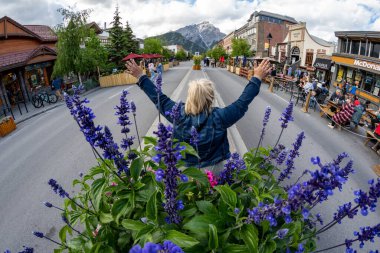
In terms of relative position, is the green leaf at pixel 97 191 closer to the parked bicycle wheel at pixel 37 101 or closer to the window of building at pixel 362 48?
the parked bicycle wheel at pixel 37 101

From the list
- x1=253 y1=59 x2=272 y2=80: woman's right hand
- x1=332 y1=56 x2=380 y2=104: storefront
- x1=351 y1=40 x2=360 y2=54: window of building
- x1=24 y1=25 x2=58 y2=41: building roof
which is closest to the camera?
x1=253 y1=59 x2=272 y2=80: woman's right hand

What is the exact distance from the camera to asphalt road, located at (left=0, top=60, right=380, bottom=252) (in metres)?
→ 5.14

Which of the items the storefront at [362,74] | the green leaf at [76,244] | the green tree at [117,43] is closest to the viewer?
the green leaf at [76,244]

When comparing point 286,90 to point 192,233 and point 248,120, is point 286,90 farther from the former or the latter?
→ point 192,233

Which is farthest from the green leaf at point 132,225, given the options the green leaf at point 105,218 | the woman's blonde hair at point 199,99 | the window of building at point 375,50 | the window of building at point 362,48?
the window of building at point 362,48

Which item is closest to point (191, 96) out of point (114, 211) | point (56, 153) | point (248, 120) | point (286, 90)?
point (114, 211)

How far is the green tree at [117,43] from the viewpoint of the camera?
115 ft

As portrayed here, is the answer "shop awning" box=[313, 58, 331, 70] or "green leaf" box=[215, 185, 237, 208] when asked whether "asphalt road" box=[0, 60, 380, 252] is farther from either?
"shop awning" box=[313, 58, 331, 70]

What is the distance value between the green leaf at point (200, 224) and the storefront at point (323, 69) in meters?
30.3

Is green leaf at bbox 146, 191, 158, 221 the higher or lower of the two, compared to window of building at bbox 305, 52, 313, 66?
lower

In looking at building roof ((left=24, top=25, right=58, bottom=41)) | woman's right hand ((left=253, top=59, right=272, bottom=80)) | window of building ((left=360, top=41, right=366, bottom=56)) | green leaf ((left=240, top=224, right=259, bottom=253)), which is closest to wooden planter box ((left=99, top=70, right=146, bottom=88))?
building roof ((left=24, top=25, right=58, bottom=41))

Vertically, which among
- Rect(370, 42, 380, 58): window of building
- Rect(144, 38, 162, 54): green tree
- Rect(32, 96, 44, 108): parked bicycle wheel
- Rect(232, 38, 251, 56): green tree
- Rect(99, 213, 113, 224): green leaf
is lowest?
Rect(32, 96, 44, 108): parked bicycle wheel

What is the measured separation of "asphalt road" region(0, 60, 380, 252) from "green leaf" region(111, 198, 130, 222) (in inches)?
155

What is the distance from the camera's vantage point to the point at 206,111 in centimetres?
289
